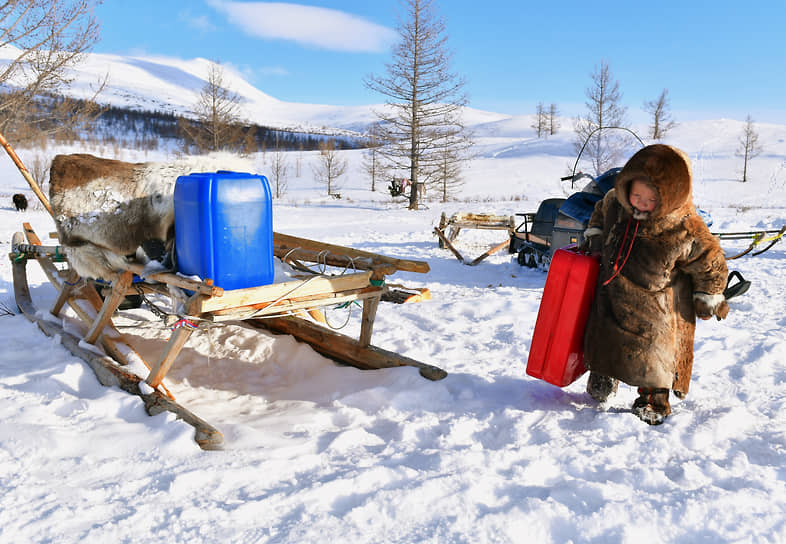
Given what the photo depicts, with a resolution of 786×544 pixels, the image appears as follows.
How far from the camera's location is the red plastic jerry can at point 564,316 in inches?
125

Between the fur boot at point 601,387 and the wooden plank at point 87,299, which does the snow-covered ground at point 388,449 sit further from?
the wooden plank at point 87,299

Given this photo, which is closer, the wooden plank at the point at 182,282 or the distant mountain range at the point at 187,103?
the wooden plank at the point at 182,282

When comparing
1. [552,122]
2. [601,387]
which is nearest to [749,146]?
[552,122]

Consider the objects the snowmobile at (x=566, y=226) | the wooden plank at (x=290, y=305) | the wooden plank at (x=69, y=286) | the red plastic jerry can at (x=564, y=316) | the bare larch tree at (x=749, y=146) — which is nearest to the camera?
the wooden plank at (x=290, y=305)

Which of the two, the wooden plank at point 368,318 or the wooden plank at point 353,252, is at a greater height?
the wooden plank at point 353,252

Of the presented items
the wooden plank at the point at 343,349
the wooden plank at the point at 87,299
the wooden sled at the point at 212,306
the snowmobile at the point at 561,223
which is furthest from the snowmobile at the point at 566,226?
the wooden plank at the point at 87,299

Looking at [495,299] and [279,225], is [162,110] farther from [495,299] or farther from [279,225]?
[495,299]

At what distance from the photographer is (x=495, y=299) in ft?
20.2

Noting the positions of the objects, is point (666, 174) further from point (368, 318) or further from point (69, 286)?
point (69, 286)

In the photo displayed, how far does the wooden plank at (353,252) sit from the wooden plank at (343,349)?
0.63 meters

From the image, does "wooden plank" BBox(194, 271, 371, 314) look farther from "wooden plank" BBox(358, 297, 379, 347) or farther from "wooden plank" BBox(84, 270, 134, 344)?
"wooden plank" BBox(84, 270, 134, 344)

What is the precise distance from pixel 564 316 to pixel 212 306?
1.90 meters

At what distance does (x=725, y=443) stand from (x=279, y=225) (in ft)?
42.8

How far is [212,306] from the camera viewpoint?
2807 mm
